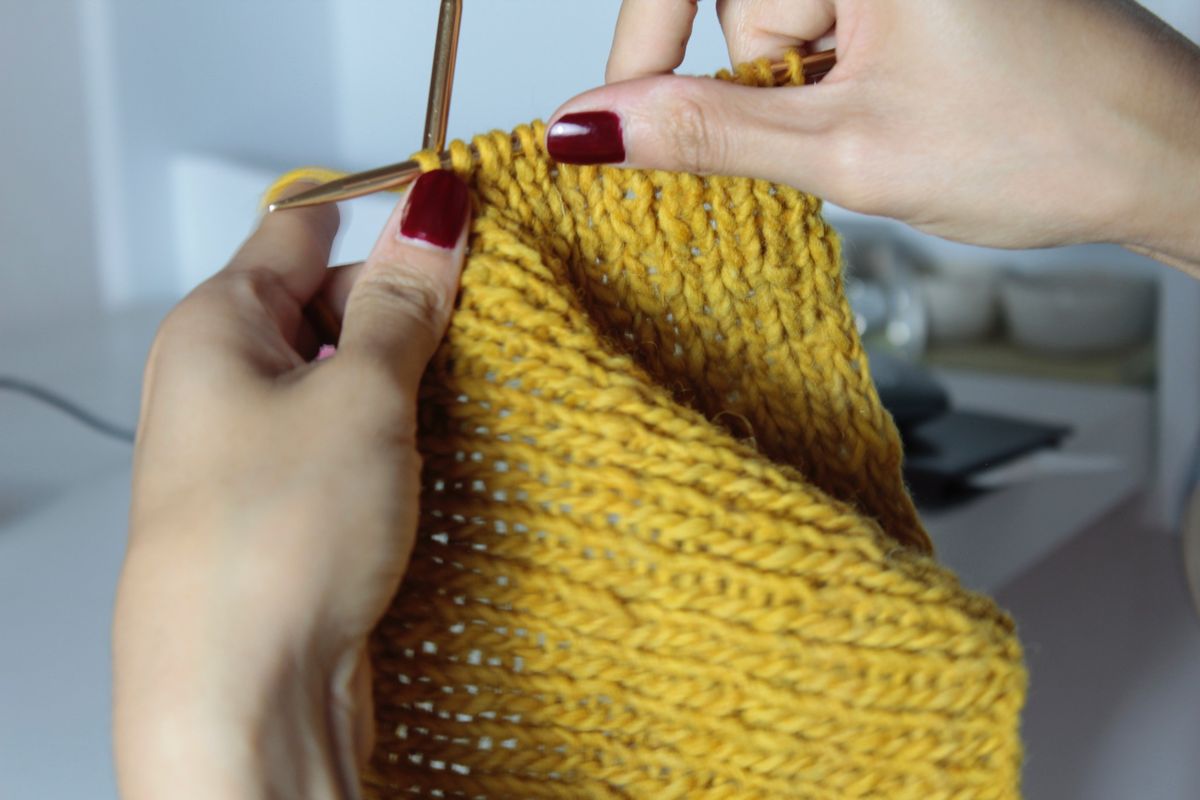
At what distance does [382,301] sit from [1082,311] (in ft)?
3.67

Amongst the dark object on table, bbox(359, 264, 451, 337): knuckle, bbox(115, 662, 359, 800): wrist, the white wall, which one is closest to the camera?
bbox(115, 662, 359, 800): wrist

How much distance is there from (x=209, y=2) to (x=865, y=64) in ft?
3.97

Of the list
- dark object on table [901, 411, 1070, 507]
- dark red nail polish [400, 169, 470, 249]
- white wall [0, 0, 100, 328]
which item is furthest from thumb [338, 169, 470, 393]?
white wall [0, 0, 100, 328]

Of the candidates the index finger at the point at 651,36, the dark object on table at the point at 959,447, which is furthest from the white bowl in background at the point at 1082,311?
the index finger at the point at 651,36

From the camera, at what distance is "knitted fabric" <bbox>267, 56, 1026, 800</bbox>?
45cm

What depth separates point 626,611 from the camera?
0.45m

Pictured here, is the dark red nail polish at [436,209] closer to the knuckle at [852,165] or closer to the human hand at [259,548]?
the human hand at [259,548]

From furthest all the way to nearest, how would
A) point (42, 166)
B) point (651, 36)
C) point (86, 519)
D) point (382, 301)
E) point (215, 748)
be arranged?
point (42, 166) → point (86, 519) → point (651, 36) → point (382, 301) → point (215, 748)

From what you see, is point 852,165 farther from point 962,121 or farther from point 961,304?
point 961,304

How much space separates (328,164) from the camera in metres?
1.75

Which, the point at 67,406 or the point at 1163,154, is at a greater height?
the point at 1163,154

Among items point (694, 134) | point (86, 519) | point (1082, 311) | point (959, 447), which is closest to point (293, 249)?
point (694, 134)

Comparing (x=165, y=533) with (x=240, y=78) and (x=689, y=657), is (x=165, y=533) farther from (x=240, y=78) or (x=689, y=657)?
(x=240, y=78)

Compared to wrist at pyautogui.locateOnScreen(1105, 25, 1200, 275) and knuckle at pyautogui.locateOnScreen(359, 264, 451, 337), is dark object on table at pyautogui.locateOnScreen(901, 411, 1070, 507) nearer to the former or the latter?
wrist at pyautogui.locateOnScreen(1105, 25, 1200, 275)
